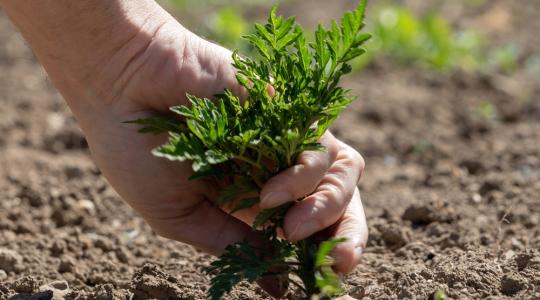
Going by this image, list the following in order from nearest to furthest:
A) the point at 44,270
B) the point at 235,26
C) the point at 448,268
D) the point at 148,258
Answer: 1. the point at 448,268
2. the point at 44,270
3. the point at 148,258
4. the point at 235,26

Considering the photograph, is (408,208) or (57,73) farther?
(408,208)

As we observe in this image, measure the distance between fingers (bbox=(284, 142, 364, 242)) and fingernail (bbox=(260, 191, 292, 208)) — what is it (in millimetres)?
78

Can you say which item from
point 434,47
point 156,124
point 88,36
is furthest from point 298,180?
point 434,47

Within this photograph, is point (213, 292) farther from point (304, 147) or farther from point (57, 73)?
point (57, 73)

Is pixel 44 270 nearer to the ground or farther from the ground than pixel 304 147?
nearer to the ground

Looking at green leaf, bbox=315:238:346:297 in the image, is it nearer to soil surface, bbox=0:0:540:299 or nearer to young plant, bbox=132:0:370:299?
young plant, bbox=132:0:370:299

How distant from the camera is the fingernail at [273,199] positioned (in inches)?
95.8

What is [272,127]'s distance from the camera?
2.48 metres

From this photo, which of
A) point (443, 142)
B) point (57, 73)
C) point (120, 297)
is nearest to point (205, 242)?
point (120, 297)

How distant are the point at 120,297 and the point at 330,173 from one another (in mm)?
825

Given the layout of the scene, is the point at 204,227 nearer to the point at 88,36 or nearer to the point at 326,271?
the point at 326,271

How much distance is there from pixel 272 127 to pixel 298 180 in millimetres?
177


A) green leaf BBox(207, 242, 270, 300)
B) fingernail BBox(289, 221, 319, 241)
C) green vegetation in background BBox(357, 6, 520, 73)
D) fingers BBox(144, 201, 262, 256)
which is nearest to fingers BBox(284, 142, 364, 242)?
fingernail BBox(289, 221, 319, 241)

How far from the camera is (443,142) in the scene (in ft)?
17.3
